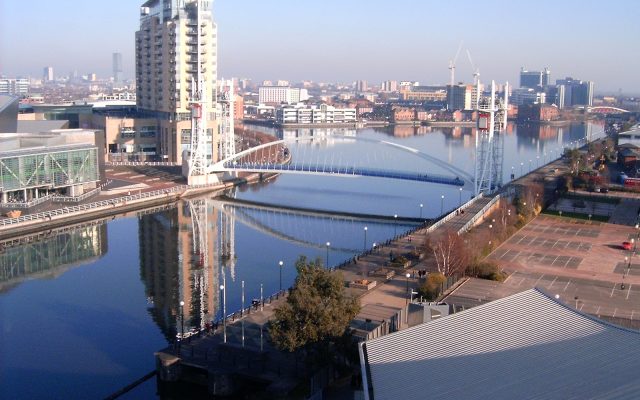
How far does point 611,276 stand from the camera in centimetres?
906

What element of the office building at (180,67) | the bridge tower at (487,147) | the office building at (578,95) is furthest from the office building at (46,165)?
the office building at (578,95)

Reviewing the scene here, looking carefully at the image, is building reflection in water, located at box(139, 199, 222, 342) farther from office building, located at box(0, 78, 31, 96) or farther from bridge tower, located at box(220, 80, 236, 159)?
office building, located at box(0, 78, 31, 96)

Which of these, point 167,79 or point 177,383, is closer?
point 177,383

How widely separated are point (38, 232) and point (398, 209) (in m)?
6.54

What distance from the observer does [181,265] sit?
→ 388 inches

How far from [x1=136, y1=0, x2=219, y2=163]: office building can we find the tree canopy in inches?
542

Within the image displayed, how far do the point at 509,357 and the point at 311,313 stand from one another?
1.52m

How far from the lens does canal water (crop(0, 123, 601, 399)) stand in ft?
21.3

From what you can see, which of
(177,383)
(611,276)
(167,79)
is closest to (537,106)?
(167,79)

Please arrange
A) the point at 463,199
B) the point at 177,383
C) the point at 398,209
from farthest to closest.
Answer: the point at 463,199 → the point at 398,209 → the point at 177,383

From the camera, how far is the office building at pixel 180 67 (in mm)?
19188

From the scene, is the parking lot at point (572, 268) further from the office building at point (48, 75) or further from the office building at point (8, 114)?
the office building at point (48, 75)

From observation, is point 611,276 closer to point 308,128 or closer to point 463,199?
point 463,199

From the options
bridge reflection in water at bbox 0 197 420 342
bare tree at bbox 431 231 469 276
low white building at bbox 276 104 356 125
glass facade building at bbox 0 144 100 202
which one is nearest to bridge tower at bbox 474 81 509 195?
bridge reflection in water at bbox 0 197 420 342
